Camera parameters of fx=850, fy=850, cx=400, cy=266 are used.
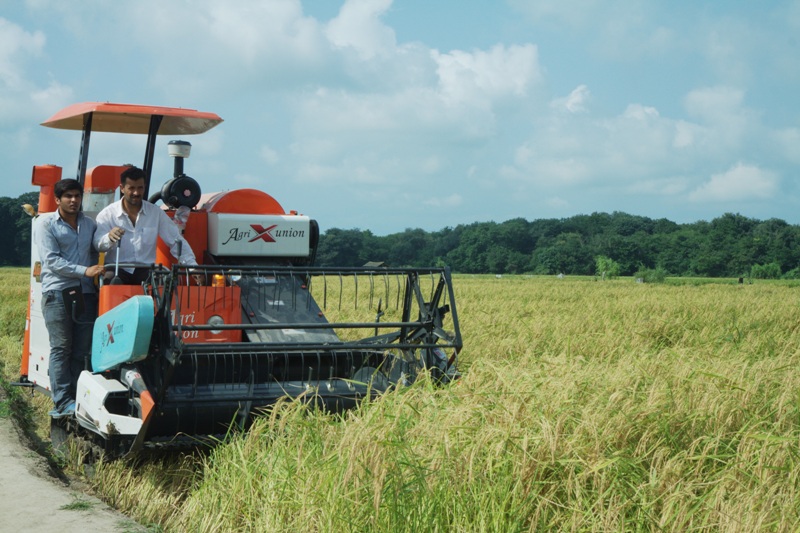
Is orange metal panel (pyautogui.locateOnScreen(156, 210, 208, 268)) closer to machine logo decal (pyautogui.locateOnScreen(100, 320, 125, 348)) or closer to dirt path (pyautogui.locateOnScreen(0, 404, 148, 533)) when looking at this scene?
machine logo decal (pyautogui.locateOnScreen(100, 320, 125, 348))

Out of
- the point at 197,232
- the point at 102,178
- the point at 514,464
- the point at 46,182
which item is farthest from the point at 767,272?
the point at 514,464

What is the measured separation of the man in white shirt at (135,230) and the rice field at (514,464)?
4.97 ft

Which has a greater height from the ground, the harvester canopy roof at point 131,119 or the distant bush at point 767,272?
the harvester canopy roof at point 131,119

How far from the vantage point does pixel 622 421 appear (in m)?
4.32

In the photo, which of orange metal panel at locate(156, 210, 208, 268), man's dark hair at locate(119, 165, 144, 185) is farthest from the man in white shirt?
orange metal panel at locate(156, 210, 208, 268)

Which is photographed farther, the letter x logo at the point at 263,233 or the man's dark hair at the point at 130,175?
the letter x logo at the point at 263,233

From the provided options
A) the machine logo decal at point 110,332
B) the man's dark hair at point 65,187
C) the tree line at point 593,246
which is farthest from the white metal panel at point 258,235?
the tree line at point 593,246

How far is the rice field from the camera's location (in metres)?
3.70

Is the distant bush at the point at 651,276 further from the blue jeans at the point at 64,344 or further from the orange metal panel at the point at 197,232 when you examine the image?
the blue jeans at the point at 64,344

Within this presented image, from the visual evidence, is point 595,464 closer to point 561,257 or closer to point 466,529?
point 466,529

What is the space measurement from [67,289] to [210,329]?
6.03 ft

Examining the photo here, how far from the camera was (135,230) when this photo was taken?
636 centimetres

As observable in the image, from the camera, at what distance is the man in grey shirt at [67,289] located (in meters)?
6.25

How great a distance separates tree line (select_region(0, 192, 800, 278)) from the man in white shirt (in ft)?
159
